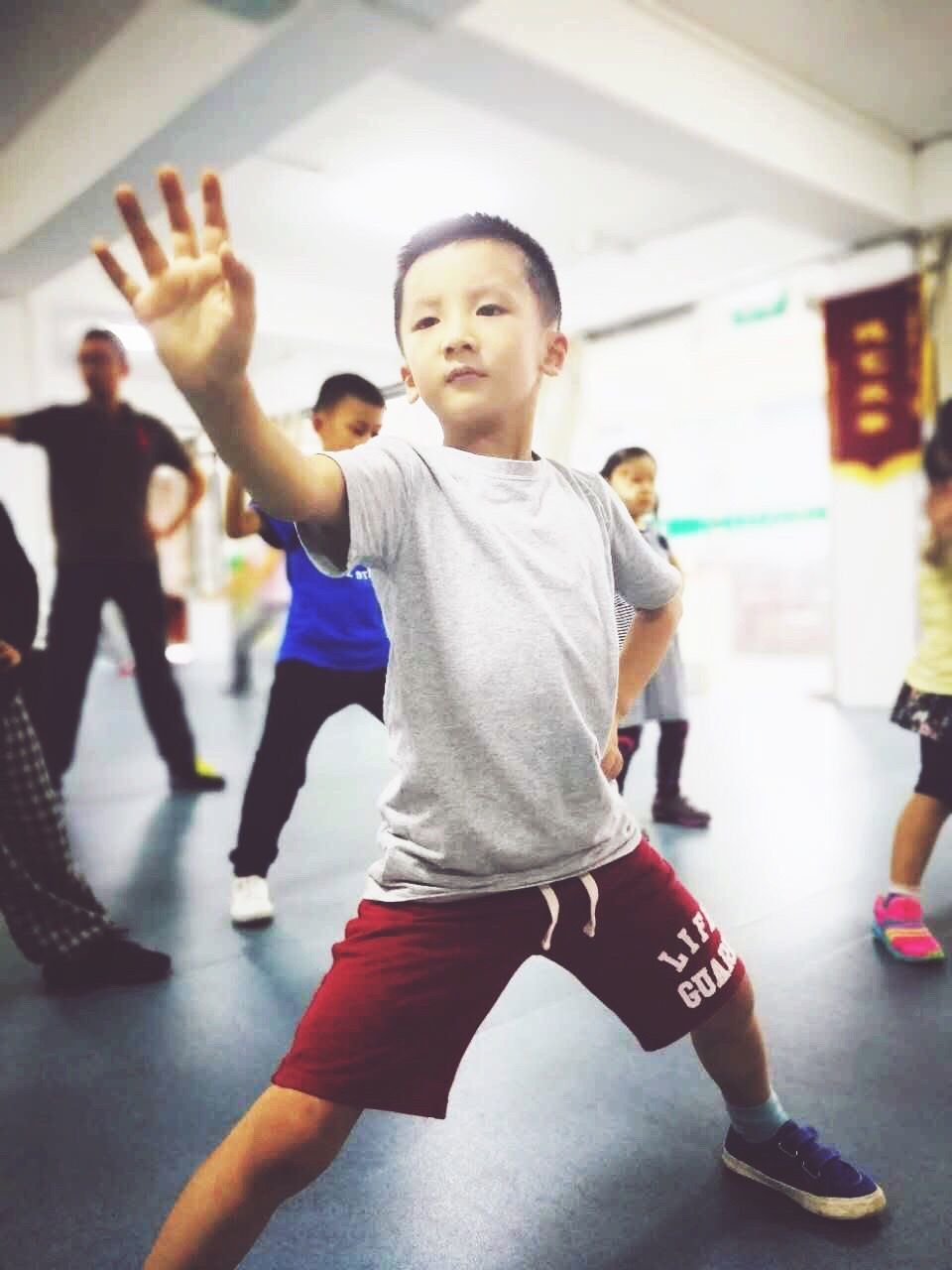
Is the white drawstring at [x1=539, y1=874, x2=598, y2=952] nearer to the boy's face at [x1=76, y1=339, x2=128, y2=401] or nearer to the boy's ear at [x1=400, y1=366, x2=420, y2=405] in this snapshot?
the boy's ear at [x1=400, y1=366, x2=420, y2=405]

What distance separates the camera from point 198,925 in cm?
201

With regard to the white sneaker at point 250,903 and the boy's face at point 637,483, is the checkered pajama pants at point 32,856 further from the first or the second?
the boy's face at point 637,483

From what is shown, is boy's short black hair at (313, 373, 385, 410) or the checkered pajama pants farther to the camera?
boy's short black hair at (313, 373, 385, 410)

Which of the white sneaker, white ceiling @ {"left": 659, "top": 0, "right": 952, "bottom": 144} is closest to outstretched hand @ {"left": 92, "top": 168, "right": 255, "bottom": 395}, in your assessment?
the white sneaker

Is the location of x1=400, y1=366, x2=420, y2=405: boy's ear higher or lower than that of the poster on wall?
lower

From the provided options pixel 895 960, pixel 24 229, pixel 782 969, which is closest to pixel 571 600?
pixel 782 969

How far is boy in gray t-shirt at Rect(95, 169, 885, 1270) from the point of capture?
2.46 ft

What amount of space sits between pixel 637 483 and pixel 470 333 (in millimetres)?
1807

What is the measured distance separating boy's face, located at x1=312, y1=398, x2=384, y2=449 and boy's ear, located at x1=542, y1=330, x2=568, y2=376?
1000 millimetres

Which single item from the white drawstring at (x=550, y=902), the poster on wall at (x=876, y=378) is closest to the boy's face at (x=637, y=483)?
the white drawstring at (x=550, y=902)

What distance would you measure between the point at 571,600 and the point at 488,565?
0.10m

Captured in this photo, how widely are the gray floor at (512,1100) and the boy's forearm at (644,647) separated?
0.60 m

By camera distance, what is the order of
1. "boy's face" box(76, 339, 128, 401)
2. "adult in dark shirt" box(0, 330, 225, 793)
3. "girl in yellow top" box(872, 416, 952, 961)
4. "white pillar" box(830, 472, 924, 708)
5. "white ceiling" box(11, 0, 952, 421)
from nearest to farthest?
"girl in yellow top" box(872, 416, 952, 961) → "boy's face" box(76, 339, 128, 401) → "adult in dark shirt" box(0, 330, 225, 793) → "white ceiling" box(11, 0, 952, 421) → "white pillar" box(830, 472, 924, 708)

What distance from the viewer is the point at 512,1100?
1.30 metres
